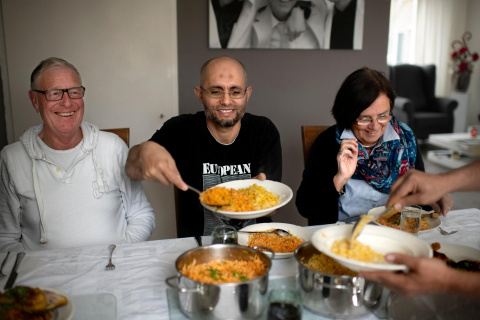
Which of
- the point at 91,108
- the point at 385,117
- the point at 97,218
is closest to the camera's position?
the point at 97,218

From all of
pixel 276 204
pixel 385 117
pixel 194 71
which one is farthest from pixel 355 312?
pixel 194 71

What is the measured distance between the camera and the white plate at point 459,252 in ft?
4.77

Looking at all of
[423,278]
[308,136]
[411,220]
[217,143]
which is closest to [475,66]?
[308,136]

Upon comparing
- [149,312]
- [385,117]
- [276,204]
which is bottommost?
[149,312]

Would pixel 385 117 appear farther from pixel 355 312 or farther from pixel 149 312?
pixel 149 312

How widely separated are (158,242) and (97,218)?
0.43 metres

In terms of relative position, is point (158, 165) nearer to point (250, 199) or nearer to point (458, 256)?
point (250, 199)

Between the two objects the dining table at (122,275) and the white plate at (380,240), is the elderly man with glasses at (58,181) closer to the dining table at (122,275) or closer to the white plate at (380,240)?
the dining table at (122,275)

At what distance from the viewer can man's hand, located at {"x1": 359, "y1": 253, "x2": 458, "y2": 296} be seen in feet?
3.41

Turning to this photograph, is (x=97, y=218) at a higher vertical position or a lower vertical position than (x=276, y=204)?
lower

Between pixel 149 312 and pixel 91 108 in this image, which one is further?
pixel 91 108

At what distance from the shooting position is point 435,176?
1.34m

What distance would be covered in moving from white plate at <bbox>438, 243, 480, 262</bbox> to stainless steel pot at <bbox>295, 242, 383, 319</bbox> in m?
0.48

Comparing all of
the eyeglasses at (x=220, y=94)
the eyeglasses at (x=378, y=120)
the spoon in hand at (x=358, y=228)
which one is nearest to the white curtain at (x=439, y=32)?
the eyeglasses at (x=378, y=120)
